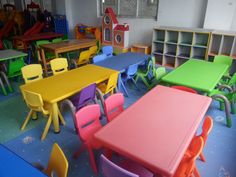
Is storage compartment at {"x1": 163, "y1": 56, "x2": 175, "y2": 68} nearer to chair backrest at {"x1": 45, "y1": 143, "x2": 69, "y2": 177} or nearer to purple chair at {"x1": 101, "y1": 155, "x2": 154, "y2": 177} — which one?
purple chair at {"x1": 101, "y1": 155, "x2": 154, "y2": 177}

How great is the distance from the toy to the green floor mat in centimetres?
370

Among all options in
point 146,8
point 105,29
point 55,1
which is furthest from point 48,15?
point 146,8

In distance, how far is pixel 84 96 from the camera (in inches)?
122

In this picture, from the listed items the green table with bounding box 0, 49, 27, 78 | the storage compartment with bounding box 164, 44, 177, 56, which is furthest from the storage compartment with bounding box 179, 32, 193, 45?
the green table with bounding box 0, 49, 27, 78

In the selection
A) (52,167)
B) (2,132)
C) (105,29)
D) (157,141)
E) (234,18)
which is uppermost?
(234,18)

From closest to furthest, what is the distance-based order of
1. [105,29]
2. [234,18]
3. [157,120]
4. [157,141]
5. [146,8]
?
[157,141] → [157,120] → [234,18] → [146,8] → [105,29]

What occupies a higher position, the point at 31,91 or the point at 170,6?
the point at 170,6

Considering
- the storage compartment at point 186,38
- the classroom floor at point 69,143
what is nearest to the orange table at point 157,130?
the classroom floor at point 69,143

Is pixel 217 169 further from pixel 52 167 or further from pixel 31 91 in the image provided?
pixel 31 91

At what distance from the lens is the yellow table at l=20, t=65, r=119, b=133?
2889mm

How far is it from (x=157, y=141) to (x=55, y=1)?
8589mm

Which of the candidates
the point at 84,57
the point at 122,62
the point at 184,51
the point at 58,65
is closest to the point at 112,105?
the point at 122,62

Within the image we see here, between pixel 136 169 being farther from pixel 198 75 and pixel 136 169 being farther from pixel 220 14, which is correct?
pixel 220 14

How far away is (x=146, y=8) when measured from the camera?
645cm
